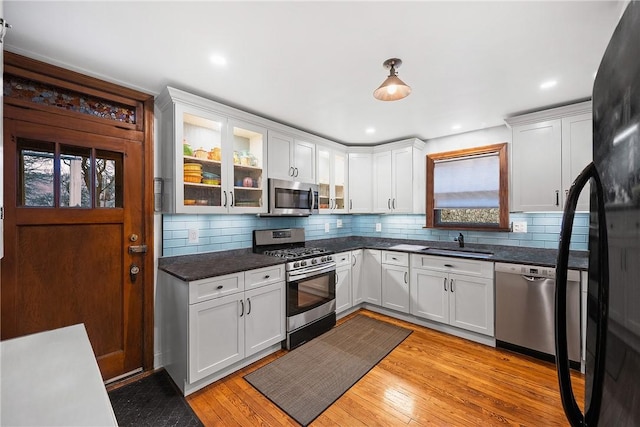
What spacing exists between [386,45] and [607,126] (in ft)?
4.86

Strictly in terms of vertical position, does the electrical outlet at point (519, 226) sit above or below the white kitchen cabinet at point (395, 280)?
above

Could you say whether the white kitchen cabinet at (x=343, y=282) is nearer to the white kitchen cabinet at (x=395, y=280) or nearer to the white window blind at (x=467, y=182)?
the white kitchen cabinet at (x=395, y=280)

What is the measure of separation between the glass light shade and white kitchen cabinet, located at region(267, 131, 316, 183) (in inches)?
59.4

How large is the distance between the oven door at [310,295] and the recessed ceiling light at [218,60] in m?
1.89

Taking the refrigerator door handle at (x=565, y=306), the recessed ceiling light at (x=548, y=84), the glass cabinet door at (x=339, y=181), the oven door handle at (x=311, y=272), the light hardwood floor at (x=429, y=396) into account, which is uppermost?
the recessed ceiling light at (x=548, y=84)

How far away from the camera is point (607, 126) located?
55cm

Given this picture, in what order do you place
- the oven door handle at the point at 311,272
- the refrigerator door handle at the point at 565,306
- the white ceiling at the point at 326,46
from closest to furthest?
the refrigerator door handle at the point at 565,306, the white ceiling at the point at 326,46, the oven door handle at the point at 311,272

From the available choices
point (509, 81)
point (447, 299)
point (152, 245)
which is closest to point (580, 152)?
point (509, 81)

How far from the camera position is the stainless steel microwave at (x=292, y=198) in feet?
9.95

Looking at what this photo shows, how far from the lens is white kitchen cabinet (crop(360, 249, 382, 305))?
3.66 m

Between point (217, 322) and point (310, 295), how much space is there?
3.46ft

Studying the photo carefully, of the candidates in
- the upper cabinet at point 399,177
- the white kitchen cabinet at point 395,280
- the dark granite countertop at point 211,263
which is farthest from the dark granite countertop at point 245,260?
the upper cabinet at point 399,177

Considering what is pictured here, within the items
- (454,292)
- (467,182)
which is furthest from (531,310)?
(467,182)

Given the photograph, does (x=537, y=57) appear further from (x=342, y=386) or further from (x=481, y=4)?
(x=342, y=386)
